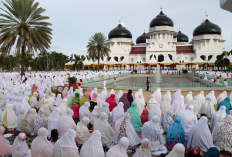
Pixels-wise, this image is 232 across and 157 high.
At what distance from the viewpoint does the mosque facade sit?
46344mm

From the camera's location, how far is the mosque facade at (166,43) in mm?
46344

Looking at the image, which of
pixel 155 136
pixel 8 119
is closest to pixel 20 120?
pixel 8 119

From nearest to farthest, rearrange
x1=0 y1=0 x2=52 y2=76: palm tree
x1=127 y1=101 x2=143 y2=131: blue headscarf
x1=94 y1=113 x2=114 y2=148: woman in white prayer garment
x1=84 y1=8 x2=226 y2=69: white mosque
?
x1=94 y1=113 x2=114 y2=148: woman in white prayer garment → x1=127 y1=101 x2=143 y2=131: blue headscarf → x1=0 y1=0 x2=52 y2=76: palm tree → x1=84 y1=8 x2=226 y2=69: white mosque

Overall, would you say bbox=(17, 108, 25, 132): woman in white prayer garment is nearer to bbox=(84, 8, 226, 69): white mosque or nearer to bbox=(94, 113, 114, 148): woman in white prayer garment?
bbox=(94, 113, 114, 148): woman in white prayer garment

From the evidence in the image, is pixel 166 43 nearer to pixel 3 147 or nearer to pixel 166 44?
pixel 166 44

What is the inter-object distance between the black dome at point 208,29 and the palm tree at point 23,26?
4314 cm

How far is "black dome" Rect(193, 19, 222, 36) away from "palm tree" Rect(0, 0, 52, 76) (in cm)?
4314

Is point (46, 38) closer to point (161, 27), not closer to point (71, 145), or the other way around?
point (71, 145)

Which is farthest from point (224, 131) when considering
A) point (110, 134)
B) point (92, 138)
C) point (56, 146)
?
point (56, 146)

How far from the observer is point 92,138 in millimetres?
3465

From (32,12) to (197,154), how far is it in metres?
14.5

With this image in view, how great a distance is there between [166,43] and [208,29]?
450 inches

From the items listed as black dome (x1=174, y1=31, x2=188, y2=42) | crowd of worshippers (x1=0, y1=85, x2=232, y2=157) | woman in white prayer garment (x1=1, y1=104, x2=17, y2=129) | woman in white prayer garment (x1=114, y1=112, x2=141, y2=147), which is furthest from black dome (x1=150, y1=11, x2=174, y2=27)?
woman in white prayer garment (x1=114, y1=112, x2=141, y2=147)

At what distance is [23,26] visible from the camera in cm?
1434
